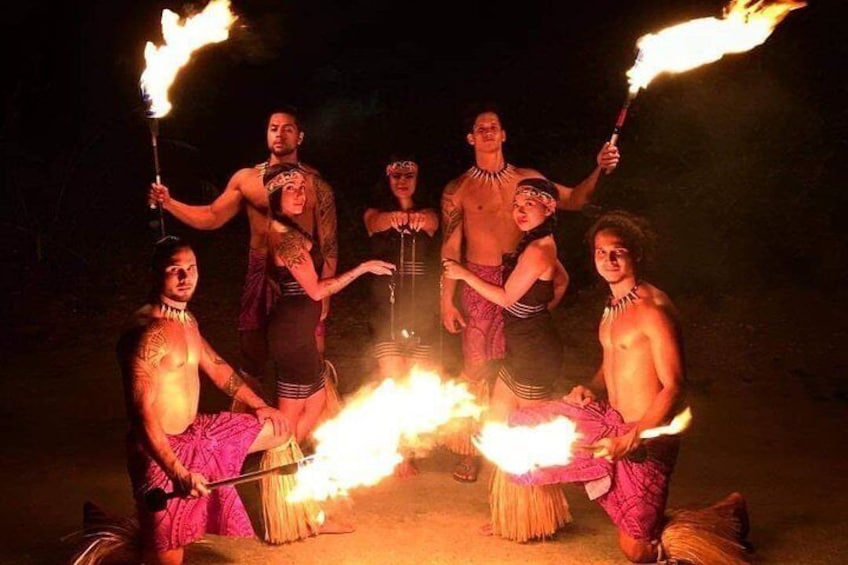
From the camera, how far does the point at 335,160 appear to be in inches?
570

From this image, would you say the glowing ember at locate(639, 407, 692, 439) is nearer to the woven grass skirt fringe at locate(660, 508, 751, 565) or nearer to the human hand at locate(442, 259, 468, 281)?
the woven grass skirt fringe at locate(660, 508, 751, 565)

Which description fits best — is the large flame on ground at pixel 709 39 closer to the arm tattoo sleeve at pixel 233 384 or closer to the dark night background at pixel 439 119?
the arm tattoo sleeve at pixel 233 384

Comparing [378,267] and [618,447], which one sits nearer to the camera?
[618,447]

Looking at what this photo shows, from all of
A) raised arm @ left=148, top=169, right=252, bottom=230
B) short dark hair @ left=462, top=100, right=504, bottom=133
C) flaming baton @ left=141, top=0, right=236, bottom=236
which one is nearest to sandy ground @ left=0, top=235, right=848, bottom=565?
raised arm @ left=148, top=169, right=252, bottom=230

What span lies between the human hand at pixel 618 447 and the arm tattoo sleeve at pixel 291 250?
6.00ft

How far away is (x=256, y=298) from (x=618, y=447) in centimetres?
252

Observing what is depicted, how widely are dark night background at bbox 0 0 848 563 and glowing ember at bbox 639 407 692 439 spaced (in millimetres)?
1159

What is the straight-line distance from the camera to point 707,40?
15.0ft

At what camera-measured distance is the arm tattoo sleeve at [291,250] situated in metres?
4.69

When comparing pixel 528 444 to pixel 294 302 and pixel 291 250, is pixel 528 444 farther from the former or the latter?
pixel 291 250

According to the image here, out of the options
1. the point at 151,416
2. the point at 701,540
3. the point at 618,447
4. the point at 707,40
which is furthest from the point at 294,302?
the point at 707,40

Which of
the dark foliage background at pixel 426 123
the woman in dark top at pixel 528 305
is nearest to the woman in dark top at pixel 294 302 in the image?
the woman in dark top at pixel 528 305

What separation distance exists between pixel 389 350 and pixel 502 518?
4.89ft

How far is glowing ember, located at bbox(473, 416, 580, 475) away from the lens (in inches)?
165
